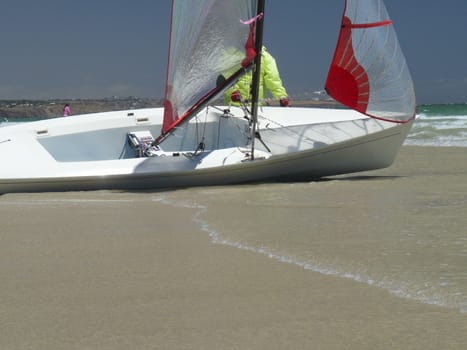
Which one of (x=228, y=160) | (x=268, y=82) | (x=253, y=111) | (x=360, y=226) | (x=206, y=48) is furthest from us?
(x=268, y=82)

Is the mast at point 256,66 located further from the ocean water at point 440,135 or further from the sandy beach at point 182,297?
the ocean water at point 440,135

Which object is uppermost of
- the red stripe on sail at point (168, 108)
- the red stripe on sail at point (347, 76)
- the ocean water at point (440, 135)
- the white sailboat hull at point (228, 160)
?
the red stripe on sail at point (347, 76)

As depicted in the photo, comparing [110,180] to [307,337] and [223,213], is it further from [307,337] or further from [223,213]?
[307,337]

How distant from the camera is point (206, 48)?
23.8 ft

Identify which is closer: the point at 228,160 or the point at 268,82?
the point at 228,160

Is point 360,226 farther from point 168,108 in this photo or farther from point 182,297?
point 168,108

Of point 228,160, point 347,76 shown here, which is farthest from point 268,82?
point 228,160

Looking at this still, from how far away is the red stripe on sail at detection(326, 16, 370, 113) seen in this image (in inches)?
286

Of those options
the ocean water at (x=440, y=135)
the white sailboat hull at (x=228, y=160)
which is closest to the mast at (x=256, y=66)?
the white sailboat hull at (x=228, y=160)

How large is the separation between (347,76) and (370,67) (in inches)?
9.3

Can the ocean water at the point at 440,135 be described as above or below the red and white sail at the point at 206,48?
below

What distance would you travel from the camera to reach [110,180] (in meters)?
6.91

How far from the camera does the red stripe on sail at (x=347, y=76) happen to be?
23.9ft

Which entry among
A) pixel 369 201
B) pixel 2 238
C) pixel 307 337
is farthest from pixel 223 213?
pixel 307 337
